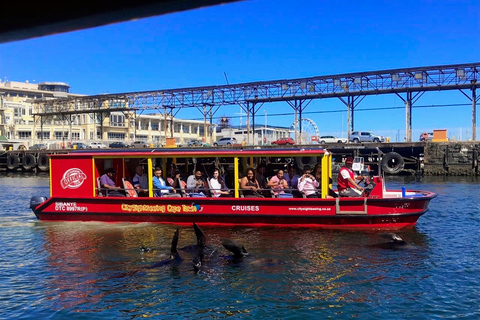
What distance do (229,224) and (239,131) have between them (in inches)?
2954

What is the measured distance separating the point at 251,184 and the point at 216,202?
1327 mm

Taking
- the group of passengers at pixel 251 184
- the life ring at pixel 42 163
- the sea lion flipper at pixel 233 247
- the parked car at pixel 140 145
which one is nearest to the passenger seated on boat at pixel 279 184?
the group of passengers at pixel 251 184

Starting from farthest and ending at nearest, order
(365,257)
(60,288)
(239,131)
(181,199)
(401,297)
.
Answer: (239,131)
(181,199)
(365,257)
(60,288)
(401,297)

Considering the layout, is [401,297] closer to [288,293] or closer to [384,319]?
[384,319]

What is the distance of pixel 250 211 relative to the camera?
1427 cm

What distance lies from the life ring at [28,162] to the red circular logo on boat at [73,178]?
36.5 m

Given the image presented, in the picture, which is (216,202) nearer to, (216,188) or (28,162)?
(216,188)

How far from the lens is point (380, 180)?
13.8 meters

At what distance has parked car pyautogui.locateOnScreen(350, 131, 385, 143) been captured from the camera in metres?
47.2

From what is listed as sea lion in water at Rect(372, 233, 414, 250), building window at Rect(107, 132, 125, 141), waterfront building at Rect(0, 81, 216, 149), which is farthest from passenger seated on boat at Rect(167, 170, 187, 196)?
building window at Rect(107, 132, 125, 141)

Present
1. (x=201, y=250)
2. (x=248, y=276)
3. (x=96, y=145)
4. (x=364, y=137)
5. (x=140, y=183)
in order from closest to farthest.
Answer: (x=248, y=276), (x=201, y=250), (x=140, y=183), (x=364, y=137), (x=96, y=145)

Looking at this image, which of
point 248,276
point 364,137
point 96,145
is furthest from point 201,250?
point 96,145

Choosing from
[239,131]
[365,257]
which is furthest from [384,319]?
[239,131]

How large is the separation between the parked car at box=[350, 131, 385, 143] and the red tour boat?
32175 mm
